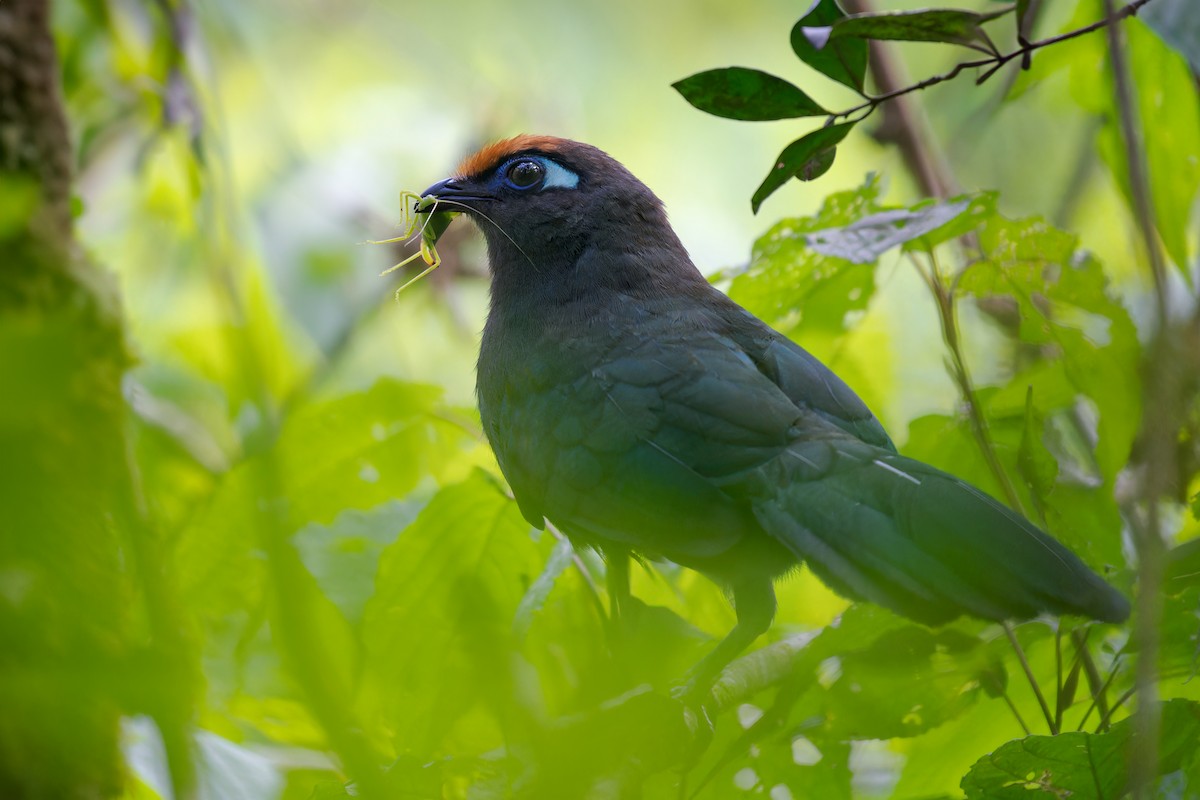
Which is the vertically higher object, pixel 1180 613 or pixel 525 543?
pixel 525 543

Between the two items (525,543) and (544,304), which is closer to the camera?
(525,543)

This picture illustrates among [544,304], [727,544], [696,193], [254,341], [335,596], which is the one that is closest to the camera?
[254,341]

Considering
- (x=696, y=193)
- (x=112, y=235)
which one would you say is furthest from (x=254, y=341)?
(x=696, y=193)

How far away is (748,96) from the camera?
2043 mm

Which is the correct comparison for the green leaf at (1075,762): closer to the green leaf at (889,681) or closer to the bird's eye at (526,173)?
the green leaf at (889,681)

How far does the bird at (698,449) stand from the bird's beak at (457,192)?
170mm

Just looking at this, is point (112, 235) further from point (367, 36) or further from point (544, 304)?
point (544, 304)

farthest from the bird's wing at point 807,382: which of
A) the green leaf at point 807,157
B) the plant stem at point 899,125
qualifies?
the plant stem at point 899,125

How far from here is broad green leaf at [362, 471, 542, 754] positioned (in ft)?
7.00

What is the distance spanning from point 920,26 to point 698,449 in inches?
36.6

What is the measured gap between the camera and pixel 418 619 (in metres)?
2.26

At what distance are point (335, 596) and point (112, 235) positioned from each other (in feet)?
12.6

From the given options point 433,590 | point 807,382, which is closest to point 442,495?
point 433,590

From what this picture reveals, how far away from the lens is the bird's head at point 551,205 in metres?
2.96
